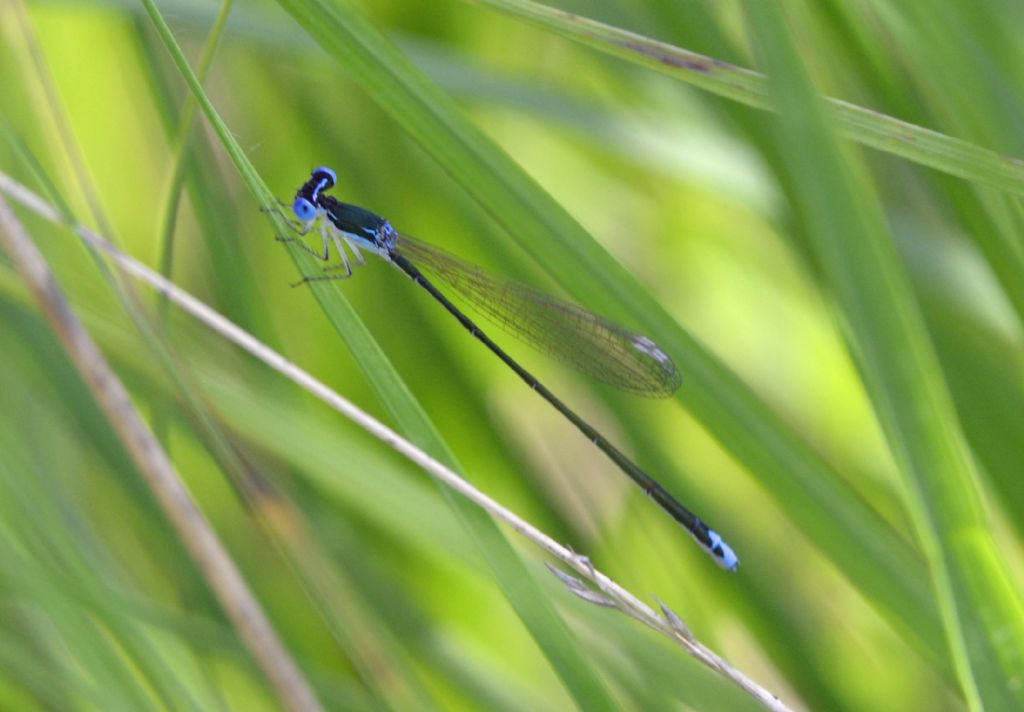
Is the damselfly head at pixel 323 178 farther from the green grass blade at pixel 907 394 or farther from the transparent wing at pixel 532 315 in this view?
the green grass blade at pixel 907 394

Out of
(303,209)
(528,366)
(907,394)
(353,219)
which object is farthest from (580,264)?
(528,366)

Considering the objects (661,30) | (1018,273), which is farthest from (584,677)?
(661,30)

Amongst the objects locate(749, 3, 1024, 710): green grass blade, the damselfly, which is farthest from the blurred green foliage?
the damselfly

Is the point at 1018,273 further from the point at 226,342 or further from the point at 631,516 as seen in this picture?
the point at 226,342

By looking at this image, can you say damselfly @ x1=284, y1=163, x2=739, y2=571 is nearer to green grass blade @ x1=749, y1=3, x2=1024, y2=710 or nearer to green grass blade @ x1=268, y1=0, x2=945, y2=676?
green grass blade @ x1=268, y1=0, x2=945, y2=676

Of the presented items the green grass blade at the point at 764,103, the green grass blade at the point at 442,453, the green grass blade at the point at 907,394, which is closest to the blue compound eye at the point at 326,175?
the green grass blade at the point at 442,453
